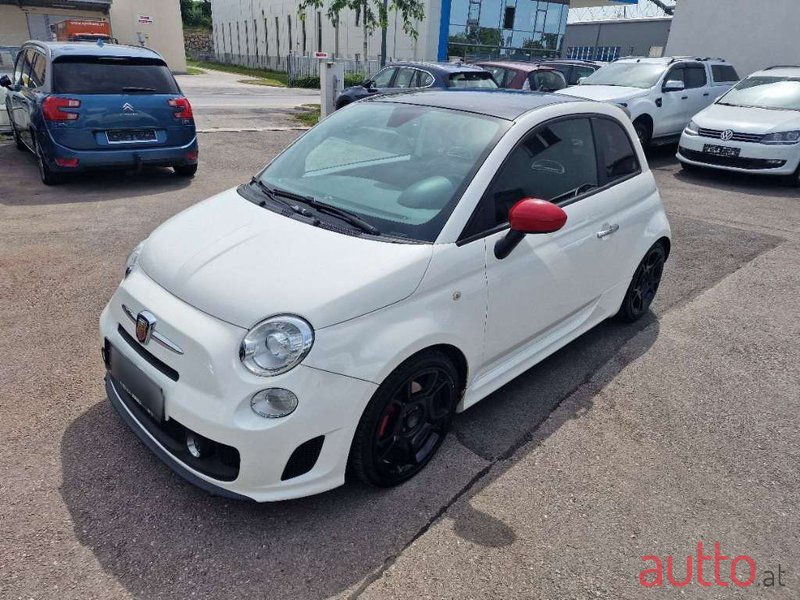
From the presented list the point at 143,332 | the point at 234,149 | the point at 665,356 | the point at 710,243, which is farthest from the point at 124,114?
the point at 710,243

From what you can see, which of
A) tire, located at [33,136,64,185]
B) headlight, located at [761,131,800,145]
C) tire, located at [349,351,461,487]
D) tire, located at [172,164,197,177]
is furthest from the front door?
headlight, located at [761,131,800,145]

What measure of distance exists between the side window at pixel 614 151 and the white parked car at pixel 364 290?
4cm

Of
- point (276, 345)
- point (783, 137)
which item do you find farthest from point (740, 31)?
point (276, 345)

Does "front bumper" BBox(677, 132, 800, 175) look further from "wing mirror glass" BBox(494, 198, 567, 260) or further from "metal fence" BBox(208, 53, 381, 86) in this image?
"metal fence" BBox(208, 53, 381, 86)

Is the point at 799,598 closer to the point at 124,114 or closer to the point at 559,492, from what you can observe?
the point at 559,492

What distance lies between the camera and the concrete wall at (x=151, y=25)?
35312 mm

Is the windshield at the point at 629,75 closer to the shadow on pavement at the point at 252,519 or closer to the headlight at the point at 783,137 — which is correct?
the headlight at the point at 783,137

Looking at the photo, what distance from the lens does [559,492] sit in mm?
2771

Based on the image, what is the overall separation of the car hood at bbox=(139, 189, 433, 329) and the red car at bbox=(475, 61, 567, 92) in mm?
11511

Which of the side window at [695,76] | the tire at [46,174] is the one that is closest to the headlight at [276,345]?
the tire at [46,174]

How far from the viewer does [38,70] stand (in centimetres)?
756

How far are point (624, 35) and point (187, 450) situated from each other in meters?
49.8

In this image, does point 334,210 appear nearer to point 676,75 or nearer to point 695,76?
point 676,75

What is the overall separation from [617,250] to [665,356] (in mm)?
903
